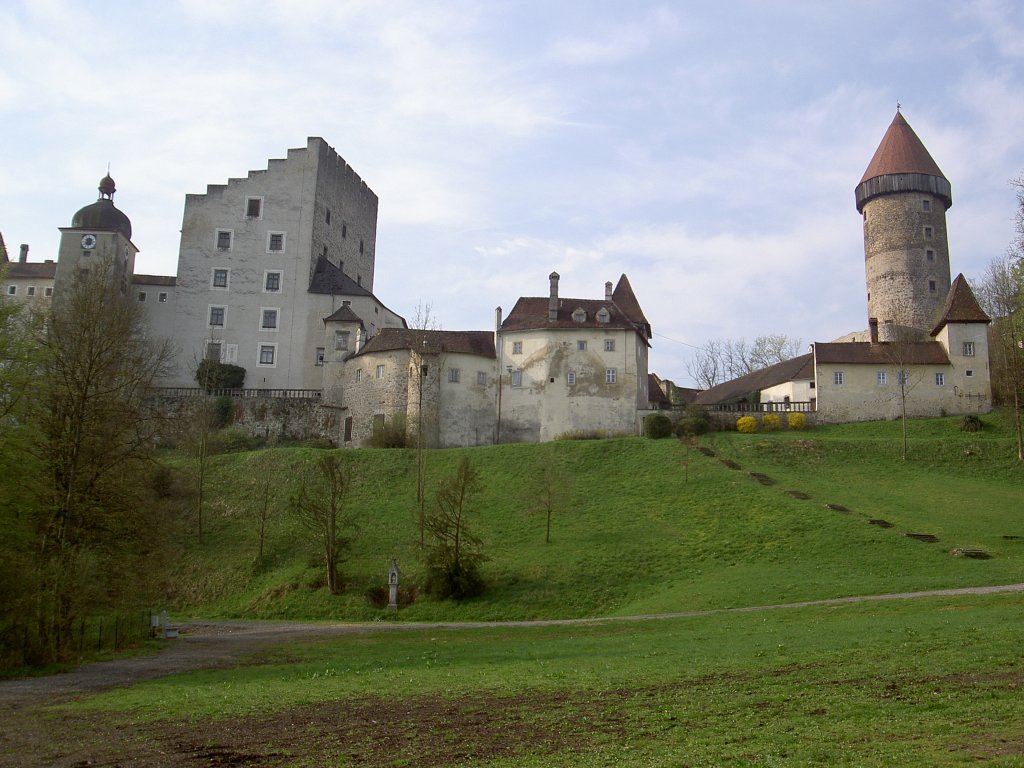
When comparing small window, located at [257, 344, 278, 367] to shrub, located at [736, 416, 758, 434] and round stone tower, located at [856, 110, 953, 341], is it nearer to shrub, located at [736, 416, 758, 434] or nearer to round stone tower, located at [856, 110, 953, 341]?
shrub, located at [736, 416, 758, 434]

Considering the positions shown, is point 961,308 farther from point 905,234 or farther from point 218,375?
point 218,375

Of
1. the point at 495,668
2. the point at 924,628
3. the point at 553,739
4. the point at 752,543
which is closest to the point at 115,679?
the point at 495,668

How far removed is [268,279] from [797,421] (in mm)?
42720

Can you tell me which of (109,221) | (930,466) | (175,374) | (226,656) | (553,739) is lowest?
(226,656)

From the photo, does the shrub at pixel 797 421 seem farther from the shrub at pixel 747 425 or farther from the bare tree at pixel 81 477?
the bare tree at pixel 81 477

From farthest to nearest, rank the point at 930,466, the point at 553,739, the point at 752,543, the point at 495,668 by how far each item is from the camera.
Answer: the point at 930,466 < the point at 752,543 < the point at 495,668 < the point at 553,739

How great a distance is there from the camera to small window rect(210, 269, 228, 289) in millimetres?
72438

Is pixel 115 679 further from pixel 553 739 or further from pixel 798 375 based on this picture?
pixel 798 375

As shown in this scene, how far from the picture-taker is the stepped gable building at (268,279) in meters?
70.3

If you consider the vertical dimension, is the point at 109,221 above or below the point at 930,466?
above

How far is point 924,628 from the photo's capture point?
18750 millimetres

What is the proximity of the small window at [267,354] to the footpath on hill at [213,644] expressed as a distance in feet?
123

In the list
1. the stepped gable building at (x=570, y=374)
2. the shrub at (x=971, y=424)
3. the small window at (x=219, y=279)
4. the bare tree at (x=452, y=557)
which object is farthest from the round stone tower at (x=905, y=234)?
the small window at (x=219, y=279)

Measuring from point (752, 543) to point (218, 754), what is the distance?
30144mm
